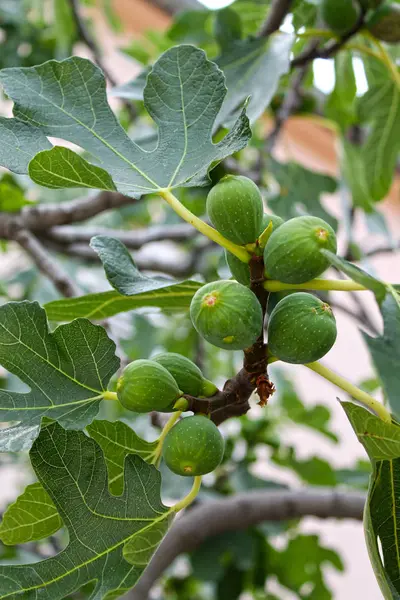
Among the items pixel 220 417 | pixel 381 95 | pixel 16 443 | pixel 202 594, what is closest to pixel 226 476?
pixel 202 594

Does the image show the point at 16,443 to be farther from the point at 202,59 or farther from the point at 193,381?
the point at 202,59

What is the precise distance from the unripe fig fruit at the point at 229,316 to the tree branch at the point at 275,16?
0.70 meters

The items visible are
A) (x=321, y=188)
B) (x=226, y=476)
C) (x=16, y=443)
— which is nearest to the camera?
(x=16, y=443)

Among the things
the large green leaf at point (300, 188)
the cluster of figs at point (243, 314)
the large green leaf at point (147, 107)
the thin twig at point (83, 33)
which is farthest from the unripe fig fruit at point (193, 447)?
the thin twig at point (83, 33)

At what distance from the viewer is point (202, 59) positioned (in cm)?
71

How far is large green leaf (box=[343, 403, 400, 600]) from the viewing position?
0.62m

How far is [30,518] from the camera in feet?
2.28

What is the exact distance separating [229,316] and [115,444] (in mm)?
223

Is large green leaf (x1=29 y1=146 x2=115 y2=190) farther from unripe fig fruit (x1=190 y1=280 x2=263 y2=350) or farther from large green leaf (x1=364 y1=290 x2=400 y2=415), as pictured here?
large green leaf (x1=364 y1=290 x2=400 y2=415)

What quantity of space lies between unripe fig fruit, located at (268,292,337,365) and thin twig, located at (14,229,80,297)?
68cm

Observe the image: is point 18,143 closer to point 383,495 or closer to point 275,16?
point 383,495

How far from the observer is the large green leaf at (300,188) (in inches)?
65.3

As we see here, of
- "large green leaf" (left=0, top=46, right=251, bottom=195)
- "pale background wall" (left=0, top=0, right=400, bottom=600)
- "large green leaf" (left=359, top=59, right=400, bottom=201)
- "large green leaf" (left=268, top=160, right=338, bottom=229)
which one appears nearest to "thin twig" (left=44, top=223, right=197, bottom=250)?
"large green leaf" (left=268, top=160, right=338, bottom=229)

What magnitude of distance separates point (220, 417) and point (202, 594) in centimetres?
192
